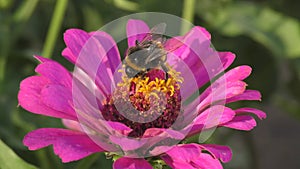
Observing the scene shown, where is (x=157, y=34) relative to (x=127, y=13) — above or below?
above

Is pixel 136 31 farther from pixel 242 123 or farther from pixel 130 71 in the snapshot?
pixel 242 123

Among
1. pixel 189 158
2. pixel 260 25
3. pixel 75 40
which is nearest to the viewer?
pixel 189 158

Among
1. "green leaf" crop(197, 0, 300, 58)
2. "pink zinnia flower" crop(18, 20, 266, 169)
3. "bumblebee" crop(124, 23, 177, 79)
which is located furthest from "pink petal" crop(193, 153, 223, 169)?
"green leaf" crop(197, 0, 300, 58)

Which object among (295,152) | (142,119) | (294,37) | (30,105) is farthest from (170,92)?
(295,152)

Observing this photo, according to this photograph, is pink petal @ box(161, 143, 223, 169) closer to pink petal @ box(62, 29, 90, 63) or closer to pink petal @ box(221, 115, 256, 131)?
pink petal @ box(221, 115, 256, 131)

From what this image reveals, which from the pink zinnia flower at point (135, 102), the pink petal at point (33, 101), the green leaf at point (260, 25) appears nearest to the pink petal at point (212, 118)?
the pink zinnia flower at point (135, 102)

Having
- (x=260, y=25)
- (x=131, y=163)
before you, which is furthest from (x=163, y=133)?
(x=260, y=25)

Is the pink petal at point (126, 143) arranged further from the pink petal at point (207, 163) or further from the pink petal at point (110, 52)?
the pink petal at point (110, 52)
